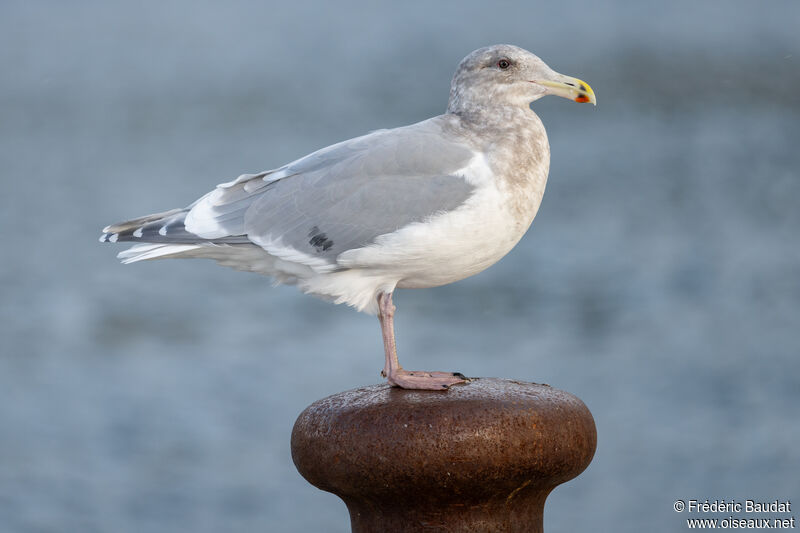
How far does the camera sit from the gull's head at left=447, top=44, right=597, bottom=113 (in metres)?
3.49

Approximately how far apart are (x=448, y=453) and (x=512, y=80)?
1.61 meters

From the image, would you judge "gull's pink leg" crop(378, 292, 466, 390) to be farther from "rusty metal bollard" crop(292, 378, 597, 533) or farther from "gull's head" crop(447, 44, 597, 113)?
"gull's head" crop(447, 44, 597, 113)

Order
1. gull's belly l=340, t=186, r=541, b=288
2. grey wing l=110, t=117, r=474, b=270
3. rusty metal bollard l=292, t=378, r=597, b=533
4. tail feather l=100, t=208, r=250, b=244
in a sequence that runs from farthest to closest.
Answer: tail feather l=100, t=208, r=250, b=244 < grey wing l=110, t=117, r=474, b=270 < gull's belly l=340, t=186, r=541, b=288 < rusty metal bollard l=292, t=378, r=597, b=533

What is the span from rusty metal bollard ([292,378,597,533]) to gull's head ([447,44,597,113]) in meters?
1.23

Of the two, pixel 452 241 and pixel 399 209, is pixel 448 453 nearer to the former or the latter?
pixel 452 241

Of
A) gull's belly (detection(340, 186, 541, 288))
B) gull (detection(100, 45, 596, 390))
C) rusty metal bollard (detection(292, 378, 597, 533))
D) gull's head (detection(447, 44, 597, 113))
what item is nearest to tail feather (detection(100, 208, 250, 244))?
gull (detection(100, 45, 596, 390))

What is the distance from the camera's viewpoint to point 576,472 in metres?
3.01

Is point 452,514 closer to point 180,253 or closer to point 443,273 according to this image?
point 443,273

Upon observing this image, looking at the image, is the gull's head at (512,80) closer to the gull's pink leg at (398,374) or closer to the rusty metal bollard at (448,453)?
the gull's pink leg at (398,374)

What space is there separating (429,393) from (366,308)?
1.86 ft

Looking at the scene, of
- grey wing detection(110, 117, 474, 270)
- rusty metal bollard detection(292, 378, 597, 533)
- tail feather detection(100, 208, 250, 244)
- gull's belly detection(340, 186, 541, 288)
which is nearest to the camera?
rusty metal bollard detection(292, 378, 597, 533)

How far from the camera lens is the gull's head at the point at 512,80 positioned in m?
3.49

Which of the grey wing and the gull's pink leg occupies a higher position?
the grey wing

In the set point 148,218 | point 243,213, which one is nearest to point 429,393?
point 243,213
